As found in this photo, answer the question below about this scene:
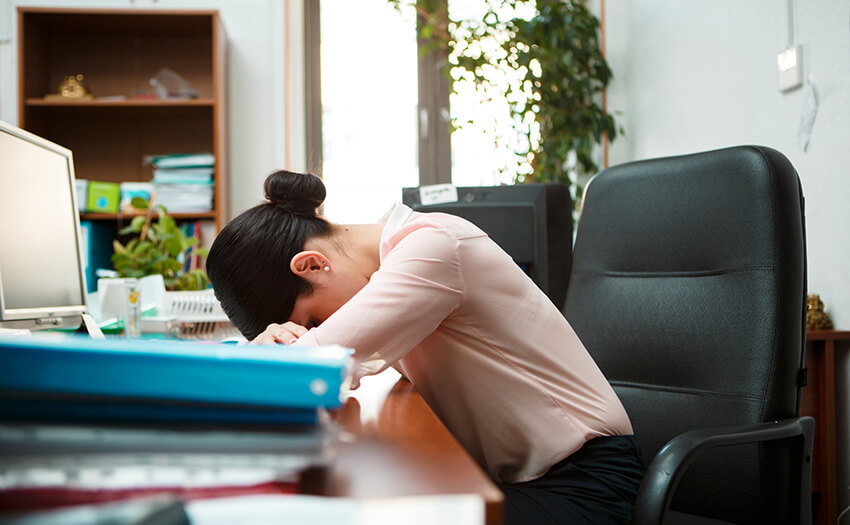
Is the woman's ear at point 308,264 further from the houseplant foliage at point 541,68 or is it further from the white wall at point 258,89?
the white wall at point 258,89

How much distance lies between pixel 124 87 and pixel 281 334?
2882 mm

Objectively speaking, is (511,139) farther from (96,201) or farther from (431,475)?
(431,475)

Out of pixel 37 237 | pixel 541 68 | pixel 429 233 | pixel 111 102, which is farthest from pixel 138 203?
pixel 429 233

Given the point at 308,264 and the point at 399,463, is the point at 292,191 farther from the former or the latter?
the point at 399,463

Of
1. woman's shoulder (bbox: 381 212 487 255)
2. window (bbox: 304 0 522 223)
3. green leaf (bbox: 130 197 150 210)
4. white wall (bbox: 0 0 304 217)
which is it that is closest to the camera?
woman's shoulder (bbox: 381 212 487 255)

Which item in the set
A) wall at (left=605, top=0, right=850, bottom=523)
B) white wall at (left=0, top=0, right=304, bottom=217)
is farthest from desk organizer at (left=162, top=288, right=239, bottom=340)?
white wall at (left=0, top=0, right=304, bottom=217)

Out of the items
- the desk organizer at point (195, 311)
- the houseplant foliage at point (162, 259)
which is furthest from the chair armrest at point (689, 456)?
the houseplant foliage at point (162, 259)

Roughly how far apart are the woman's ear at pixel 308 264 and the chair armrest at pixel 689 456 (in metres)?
0.53

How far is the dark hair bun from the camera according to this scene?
106 cm

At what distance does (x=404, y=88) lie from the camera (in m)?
3.53

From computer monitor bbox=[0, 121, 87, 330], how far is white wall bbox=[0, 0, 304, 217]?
6.95 ft

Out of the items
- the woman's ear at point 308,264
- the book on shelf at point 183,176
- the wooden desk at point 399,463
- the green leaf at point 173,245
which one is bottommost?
the wooden desk at point 399,463

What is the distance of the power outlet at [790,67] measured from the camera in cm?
176

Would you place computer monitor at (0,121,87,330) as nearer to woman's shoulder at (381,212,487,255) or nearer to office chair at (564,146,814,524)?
woman's shoulder at (381,212,487,255)
